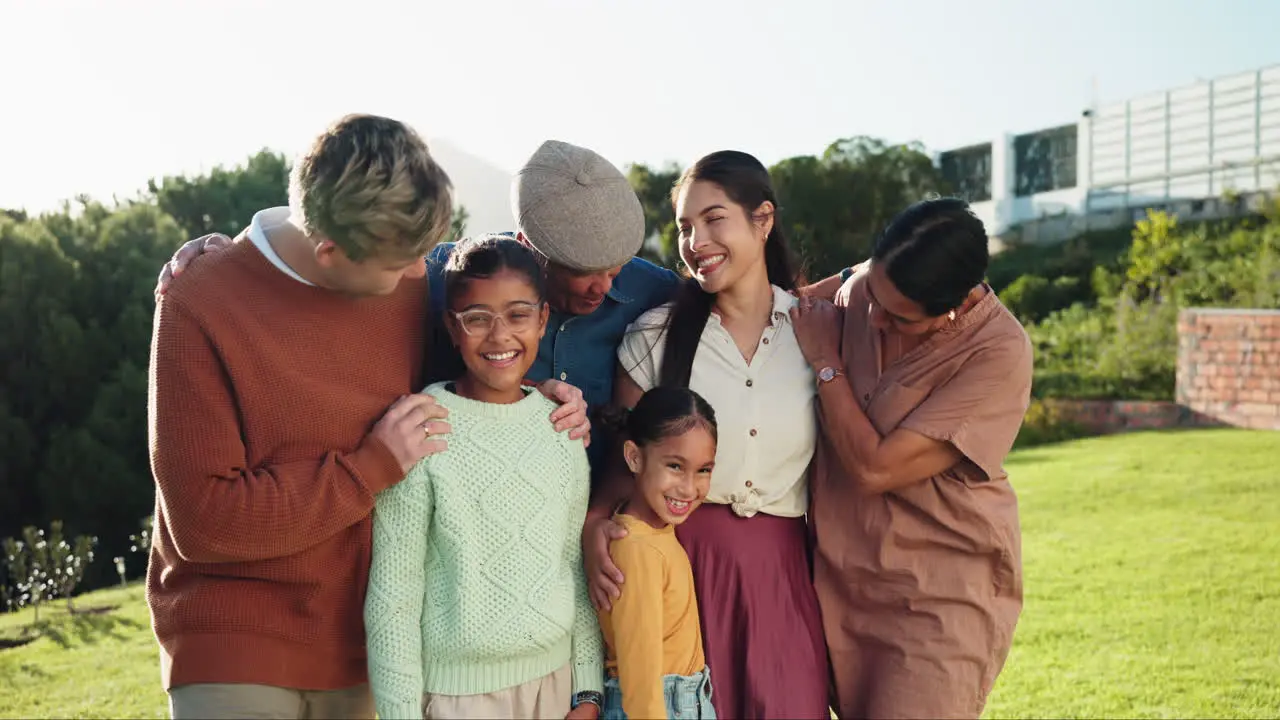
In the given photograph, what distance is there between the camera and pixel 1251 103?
21.6 metres

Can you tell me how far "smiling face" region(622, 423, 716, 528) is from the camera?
260 cm

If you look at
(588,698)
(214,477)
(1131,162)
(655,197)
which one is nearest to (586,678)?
(588,698)

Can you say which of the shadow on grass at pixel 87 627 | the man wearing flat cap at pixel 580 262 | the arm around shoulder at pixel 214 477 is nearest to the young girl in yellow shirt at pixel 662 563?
the man wearing flat cap at pixel 580 262

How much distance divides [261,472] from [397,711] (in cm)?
54

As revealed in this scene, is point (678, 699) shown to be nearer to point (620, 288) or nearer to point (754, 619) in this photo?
point (754, 619)

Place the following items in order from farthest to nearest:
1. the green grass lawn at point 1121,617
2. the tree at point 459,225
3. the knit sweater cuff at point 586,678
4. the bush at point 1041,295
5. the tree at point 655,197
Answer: the tree at point 655,197, the bush at point 1041,295, the green grass lawn at point 1121,617, the tree at point 459,225, the knit sweater cuff at point 586,678

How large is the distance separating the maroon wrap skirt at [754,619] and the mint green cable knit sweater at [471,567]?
0.41m

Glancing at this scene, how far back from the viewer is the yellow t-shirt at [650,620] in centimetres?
249

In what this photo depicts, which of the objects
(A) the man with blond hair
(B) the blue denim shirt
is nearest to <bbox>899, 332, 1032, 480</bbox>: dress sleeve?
(B) the blue denim shirt

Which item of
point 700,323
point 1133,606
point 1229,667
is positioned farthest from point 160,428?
point 1133,606

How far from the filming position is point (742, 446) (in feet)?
9.02

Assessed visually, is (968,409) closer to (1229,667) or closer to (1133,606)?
(1229,667)

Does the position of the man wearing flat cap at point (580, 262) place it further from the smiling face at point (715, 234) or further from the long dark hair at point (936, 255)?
the long dark hair at point (936, 255)

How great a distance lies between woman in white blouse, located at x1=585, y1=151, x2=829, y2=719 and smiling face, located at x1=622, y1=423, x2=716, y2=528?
12cm
